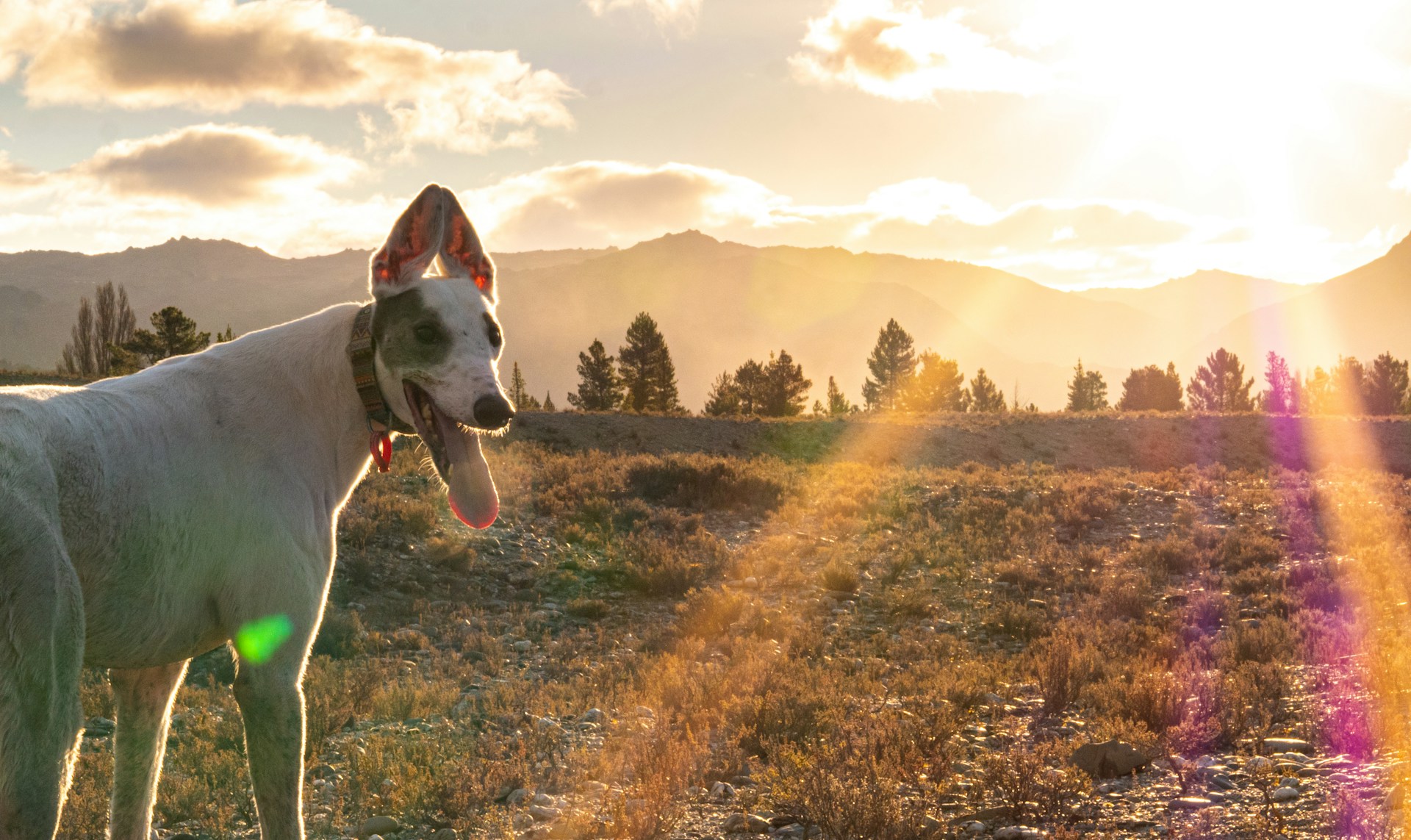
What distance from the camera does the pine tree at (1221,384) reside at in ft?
274

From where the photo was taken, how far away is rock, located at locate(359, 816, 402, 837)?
5207mm

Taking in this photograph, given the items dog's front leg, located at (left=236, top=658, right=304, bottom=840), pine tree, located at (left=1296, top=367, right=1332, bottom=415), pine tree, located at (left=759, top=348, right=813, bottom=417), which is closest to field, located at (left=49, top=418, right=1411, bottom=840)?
dog's front leg, located at (left=236, top=658, right=304, bottom=840)

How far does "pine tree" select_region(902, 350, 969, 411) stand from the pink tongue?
73487 millimetres

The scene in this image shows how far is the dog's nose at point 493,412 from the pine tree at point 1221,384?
303 feet

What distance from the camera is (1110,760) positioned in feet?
19.0

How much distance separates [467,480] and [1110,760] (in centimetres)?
476

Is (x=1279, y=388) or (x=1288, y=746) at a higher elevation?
(x=1279, y=388)

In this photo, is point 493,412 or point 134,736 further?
point 134,736

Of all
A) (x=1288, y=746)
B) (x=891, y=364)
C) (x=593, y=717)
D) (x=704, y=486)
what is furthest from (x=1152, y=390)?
(x=593, y=717)

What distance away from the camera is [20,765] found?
2131 mm

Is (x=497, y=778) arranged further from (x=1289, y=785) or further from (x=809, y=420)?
(x=809, y=420)

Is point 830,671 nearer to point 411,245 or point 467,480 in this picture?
point 467,480

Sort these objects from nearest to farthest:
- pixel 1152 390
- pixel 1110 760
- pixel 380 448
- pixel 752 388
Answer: pixel 380 448 → pixel 1110 760 → pixel 752 388 → pixel 1152 390

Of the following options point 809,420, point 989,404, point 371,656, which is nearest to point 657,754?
point 371,656
